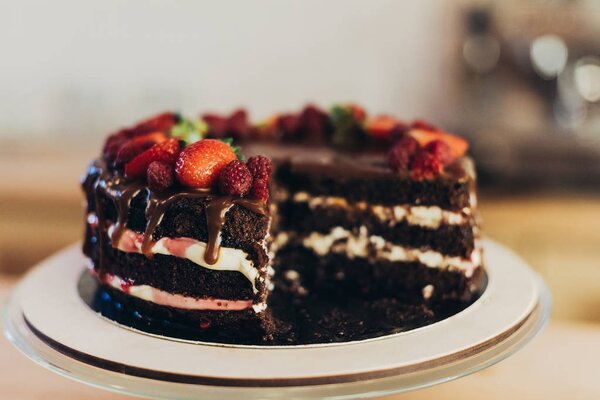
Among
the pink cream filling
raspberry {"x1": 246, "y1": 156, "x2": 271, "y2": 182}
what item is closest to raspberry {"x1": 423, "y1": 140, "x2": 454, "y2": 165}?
raspberry {"x1": 246, "y1": 156, "x2": 271, "y2": 182}

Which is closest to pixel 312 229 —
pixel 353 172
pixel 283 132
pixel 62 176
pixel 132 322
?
pixel 353 172

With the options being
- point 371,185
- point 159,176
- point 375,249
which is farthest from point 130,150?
point 375,249

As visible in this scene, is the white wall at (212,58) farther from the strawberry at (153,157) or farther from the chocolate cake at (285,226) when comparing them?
the strawberry at (153,157)

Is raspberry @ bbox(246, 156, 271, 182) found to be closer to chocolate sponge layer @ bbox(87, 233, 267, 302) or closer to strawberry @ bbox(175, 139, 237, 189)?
strawberry @ bbox(175, 139, 237, 189)

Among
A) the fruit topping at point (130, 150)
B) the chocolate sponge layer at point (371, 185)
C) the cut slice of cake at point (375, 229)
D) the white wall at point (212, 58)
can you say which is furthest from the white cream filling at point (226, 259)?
the white wall at point (212, 58)

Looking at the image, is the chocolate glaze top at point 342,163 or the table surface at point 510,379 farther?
the chocolate glaze top at point 342,163
